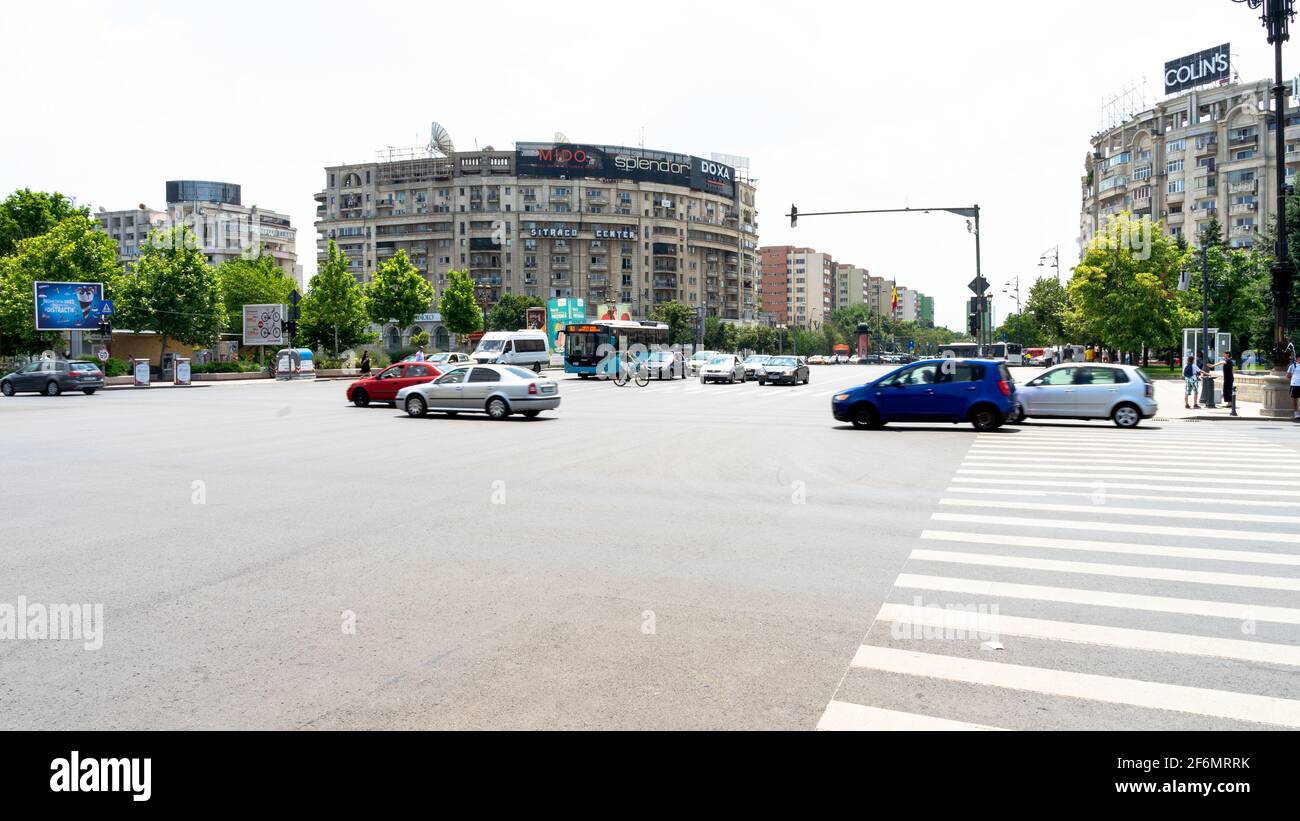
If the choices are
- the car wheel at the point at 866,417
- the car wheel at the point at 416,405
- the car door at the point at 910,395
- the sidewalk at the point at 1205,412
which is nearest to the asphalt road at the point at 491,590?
the car door at the point at 910,395

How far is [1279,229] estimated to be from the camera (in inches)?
955

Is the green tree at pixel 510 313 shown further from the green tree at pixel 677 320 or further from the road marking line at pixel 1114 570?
the road marking line at pixel 1114 570

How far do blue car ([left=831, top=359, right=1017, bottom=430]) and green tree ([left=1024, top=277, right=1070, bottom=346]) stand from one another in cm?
5989

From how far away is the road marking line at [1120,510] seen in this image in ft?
32.8

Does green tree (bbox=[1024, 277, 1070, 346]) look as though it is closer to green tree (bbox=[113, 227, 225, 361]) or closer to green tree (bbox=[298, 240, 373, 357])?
green tree (bbox=[298, 240, 373, 357])

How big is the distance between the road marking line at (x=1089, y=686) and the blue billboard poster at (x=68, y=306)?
59558 millimetres

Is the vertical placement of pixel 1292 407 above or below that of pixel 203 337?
below

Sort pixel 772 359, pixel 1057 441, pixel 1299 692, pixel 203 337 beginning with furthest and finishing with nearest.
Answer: pixel 203 337
pixel 772 359
pixel 1057 441
pixel 1299 692

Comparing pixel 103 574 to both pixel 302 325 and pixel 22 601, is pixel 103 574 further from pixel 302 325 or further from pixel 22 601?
pixel 302 325

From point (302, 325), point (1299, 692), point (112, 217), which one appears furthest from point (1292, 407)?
point (112, 217)

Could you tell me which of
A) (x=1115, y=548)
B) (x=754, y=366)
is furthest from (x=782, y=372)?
(x=1115, y=548)
